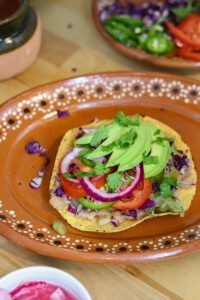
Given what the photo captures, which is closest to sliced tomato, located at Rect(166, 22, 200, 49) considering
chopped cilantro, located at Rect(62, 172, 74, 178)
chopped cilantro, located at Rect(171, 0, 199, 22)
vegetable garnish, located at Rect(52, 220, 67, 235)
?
chopped cilantro, located at Rect(171, 0, 199, 22)

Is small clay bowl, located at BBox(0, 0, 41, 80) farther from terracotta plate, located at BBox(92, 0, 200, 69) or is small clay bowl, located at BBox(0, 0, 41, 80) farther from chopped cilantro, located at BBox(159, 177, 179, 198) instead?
chopped cilantro, located at BBox(159, 177, 179, 198)

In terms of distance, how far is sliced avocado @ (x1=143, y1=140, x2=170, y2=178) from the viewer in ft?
5.03

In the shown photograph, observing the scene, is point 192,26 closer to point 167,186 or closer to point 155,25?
point 155,25

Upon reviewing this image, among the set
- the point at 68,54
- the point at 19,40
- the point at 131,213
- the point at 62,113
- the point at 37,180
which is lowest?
the point at 131,213

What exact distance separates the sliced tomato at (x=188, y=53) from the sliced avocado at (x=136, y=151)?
0.57 metres

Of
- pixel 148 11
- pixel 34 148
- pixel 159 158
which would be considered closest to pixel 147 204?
pixel 159 158

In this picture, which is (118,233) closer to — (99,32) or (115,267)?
(115,267)

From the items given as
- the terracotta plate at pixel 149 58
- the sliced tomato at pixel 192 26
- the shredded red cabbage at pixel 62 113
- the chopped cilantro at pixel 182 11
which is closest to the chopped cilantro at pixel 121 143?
the shredded red cabbage at pixel 62 113

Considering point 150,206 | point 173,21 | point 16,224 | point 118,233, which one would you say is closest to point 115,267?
point 118,233

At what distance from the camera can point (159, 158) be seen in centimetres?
157

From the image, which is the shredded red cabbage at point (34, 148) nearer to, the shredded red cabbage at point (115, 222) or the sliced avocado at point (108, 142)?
the sliced avocado at point (108, 142)

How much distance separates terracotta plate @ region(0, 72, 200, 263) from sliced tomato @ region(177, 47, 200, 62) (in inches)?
9.7

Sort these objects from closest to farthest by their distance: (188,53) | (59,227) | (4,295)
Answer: (4,295) → (59,227) → (188,53)

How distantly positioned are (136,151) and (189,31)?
885mm
